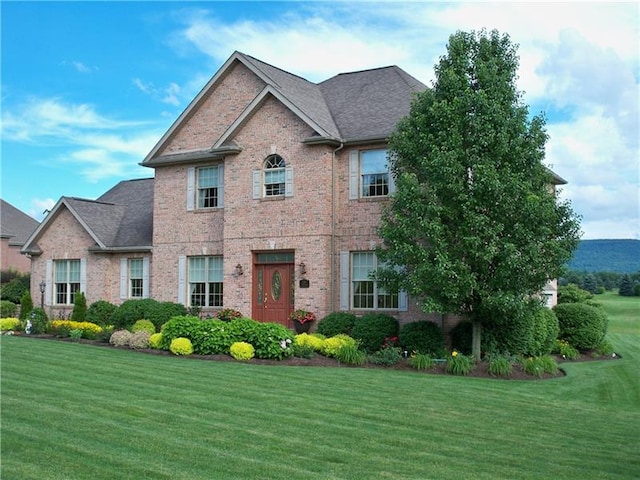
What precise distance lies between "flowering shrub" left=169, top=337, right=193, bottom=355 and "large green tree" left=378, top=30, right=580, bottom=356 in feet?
18.5

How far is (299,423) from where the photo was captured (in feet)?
34.6

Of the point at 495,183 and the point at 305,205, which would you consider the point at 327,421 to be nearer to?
the point at 495,183

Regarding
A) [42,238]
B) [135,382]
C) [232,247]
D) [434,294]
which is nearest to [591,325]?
[434,294]

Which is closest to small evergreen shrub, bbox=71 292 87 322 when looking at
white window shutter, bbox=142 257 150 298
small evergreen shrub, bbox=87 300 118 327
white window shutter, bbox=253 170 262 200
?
small evergreen shrub, bbox=87 300 118 327

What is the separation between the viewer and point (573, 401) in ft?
46.0

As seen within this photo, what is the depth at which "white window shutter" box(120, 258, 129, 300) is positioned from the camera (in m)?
27.0

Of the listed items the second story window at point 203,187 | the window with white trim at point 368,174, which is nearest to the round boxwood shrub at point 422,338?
the window with white trim at point 368,174

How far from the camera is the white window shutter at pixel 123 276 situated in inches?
1064

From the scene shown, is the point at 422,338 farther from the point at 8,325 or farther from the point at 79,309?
the point at 8,325

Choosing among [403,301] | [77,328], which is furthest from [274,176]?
[77,328]

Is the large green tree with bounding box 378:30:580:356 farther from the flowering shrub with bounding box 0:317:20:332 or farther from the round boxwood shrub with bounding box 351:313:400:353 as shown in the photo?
the flowering shrub with bounding box 0:317:20:332

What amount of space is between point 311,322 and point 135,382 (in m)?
8.27

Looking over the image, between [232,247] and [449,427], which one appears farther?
[232,247]

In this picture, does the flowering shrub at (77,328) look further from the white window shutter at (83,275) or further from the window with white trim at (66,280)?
the window with white trim at (66,280)
